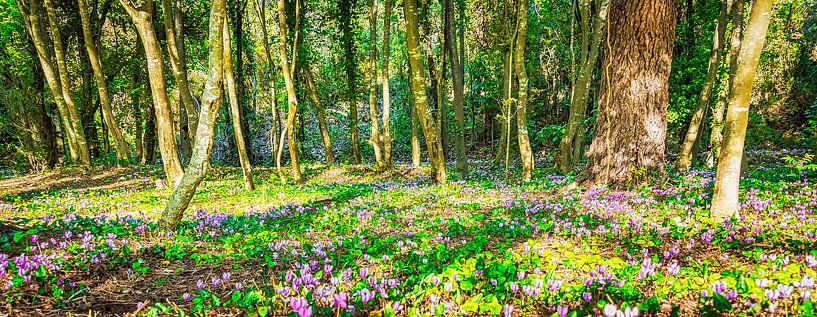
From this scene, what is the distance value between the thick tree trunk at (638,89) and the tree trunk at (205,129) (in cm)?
761

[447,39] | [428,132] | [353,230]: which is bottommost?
[353,230]

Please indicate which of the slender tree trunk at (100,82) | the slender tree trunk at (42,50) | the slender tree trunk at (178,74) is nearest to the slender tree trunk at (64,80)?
the slender tree trunk at (42,50)

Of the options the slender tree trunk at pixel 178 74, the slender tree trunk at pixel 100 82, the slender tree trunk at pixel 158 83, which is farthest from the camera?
the slender tree trunk at pixel 100 82

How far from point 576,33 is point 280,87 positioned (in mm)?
22717

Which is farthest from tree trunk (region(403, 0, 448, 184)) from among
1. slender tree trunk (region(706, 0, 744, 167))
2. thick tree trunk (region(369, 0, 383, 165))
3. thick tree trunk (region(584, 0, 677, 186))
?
slender tree trunk (region(706, 0, 744, 167))

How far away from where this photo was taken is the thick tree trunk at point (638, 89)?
25.6 ft

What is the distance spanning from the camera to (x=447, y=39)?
13969 mm

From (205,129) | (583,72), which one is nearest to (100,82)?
(205,129)

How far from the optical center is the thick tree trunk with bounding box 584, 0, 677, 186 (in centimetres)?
782

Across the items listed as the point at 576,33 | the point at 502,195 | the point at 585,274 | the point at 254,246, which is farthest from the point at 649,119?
the point at 576,33

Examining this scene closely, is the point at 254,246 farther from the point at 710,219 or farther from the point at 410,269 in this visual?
the point at 710,219

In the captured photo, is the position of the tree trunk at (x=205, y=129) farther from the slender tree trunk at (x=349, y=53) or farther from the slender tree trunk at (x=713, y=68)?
the slender tree trunk at (x=349, y=53)

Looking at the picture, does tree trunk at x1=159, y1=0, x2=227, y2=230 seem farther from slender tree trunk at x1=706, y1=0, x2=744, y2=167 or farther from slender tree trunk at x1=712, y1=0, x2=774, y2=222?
slender tree trunk at x1=706, y1=0, x2=744, y2=167

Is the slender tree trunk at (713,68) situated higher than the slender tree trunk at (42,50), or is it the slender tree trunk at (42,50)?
the slender tree trunk at (42,50)
